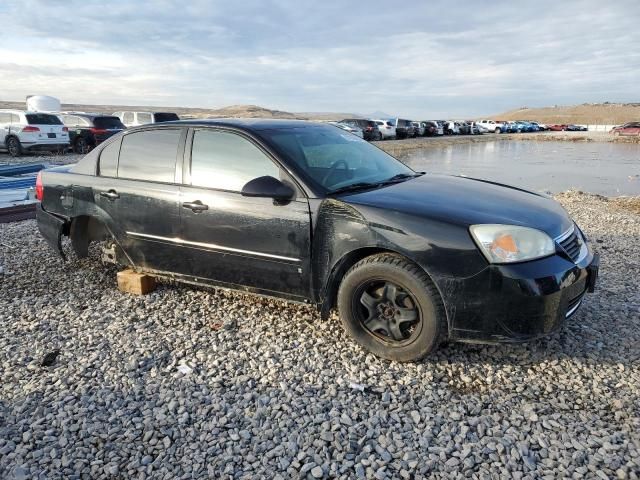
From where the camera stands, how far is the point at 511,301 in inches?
126

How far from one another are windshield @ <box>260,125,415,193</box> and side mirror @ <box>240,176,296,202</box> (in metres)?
0.19

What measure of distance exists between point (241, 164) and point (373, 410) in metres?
2.14

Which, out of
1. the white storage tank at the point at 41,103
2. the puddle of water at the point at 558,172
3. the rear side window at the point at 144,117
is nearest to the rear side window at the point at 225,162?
the puddle of water at the point at 558,172

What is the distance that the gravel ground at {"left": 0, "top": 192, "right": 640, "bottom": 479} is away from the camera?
2.65 metres

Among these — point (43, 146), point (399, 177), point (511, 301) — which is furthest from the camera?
point (43, 146)

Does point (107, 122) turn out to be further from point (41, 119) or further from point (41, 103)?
point (41, 103)

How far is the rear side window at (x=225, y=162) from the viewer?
4012mm

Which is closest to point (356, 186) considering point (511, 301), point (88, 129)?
point (511, 301)

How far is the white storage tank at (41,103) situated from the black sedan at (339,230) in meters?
28.8

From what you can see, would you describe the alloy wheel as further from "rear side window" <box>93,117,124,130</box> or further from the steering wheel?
"rear side window" <box>93,117,124,130</box>

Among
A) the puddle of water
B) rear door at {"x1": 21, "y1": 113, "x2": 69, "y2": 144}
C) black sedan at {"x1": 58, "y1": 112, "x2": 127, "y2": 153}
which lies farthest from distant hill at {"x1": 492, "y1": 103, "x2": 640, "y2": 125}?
rear door at {"x1": 21, "y1": 113, "x2": 69, "y2": 144}

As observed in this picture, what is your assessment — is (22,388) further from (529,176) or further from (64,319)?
(529,176)

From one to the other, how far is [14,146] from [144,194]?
57.2 ft

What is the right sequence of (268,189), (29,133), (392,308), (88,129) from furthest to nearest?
(88,129) → (29,133) → (268,189) → (392,308)
